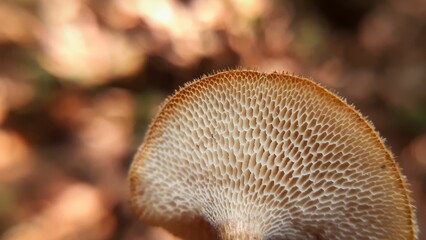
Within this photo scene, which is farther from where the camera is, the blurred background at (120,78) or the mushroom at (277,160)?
the blurred background at (120,78)

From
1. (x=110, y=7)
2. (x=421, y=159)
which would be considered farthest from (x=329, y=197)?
(x=110, y=7)

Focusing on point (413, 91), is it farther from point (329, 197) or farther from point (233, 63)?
point (329, 197)

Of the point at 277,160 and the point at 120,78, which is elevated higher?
the point at 120,78

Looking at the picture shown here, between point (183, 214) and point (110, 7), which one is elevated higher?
point (110, 7)

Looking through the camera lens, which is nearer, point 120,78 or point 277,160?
point 277,160

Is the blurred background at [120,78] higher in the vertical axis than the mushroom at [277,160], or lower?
higher
